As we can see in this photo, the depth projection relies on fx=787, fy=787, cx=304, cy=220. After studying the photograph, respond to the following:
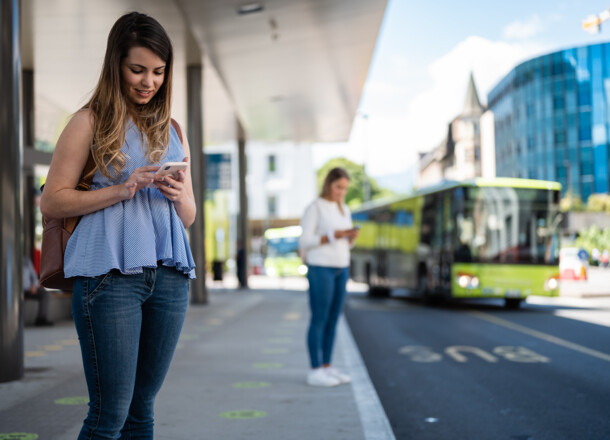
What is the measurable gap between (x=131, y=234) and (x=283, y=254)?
4963 centimetres

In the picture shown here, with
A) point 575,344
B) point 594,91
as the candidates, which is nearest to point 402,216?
→ point 575,344

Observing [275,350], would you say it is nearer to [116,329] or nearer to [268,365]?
[268,365]

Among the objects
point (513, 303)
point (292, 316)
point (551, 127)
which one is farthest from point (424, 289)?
point (551, 127)

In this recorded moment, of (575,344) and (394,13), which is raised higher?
(394,13)

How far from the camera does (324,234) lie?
7078 millimetres

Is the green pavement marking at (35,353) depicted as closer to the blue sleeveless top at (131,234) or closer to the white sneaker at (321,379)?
the white sneaker at (321,379)

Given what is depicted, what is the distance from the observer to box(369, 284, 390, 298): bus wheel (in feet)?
86.3

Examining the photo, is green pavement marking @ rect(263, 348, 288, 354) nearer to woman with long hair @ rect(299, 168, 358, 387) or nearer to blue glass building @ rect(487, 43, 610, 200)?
woman with long hair @ rect(299, 168, 358, 387)

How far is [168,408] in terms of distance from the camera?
576 cm

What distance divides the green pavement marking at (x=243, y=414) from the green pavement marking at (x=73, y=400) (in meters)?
1.12

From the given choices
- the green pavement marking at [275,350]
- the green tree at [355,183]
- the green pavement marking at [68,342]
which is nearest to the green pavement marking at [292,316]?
the green pavement marking at [68,342]

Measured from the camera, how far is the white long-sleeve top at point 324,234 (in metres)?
6.95

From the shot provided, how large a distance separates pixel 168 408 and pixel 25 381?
6.32 feet

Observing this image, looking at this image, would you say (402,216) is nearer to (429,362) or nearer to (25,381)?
(429,362)
